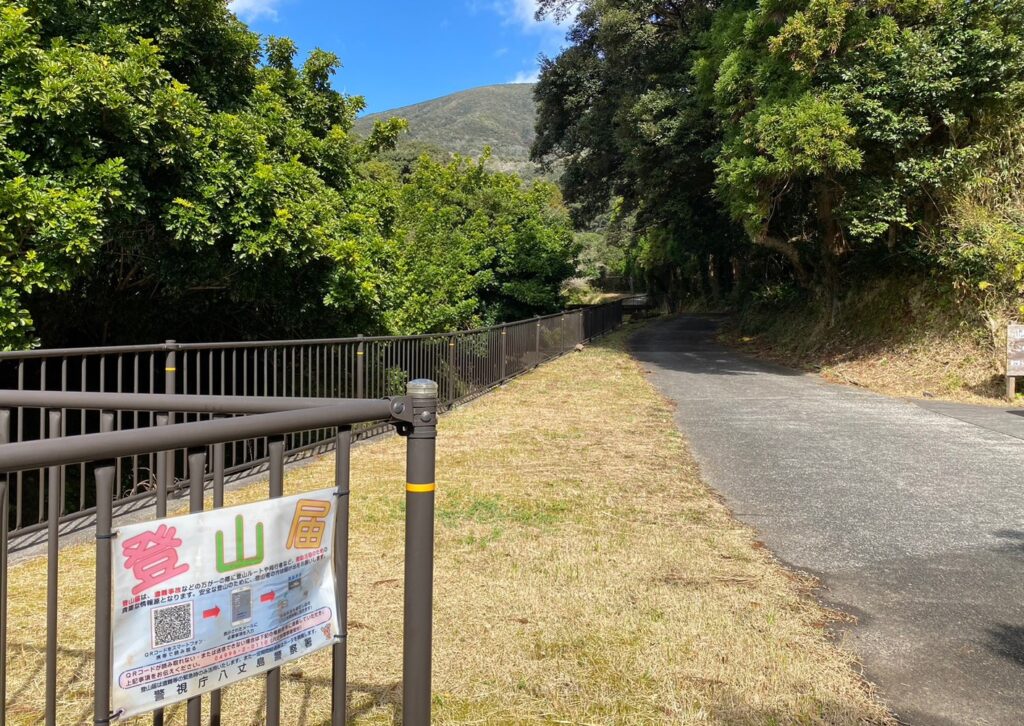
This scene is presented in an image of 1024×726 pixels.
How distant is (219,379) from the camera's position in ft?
29.3

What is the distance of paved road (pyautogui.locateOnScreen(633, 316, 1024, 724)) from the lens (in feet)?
10.1

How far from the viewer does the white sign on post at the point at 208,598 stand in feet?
4.78

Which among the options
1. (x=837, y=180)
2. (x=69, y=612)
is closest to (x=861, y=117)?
(x=837, y=180)

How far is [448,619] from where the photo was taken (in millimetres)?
3559

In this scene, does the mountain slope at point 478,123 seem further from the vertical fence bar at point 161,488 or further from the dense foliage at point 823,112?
the vertical fence bar at point 161,488

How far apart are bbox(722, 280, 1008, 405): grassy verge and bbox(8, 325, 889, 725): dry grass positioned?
28.5ft

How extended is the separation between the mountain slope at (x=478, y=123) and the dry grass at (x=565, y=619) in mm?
122560

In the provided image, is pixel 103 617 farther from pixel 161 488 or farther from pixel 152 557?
pixel 161 488

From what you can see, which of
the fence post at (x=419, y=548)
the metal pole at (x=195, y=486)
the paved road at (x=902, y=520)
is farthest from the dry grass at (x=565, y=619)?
the metal pole at (x=195, y=486)

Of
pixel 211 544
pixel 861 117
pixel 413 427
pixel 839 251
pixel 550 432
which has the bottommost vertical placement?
pixel 550 432

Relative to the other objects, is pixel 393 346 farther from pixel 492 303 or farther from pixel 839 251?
pixel 839 251

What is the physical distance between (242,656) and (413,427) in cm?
69

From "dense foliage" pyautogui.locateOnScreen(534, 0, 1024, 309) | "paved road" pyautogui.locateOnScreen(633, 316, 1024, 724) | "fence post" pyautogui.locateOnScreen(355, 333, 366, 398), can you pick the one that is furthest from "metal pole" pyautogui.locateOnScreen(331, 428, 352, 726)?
"dense foliage" pyautogui.locateOnScreen(534, 0, 1024, 309)

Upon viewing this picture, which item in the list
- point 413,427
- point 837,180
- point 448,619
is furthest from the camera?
point 837,180
